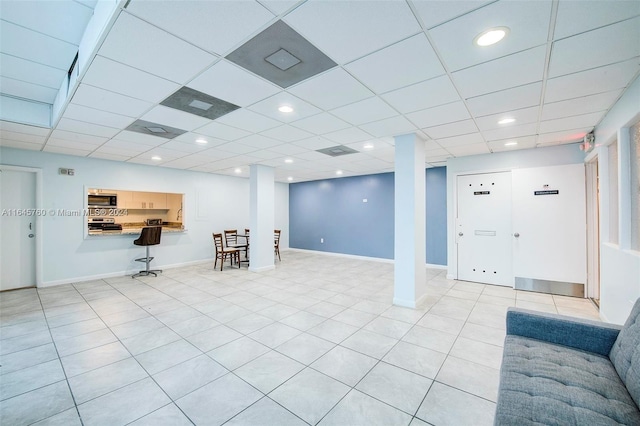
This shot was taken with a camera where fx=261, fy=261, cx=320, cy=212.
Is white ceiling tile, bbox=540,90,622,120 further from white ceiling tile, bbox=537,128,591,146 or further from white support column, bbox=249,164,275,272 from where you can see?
white support column, bbox=249,164,275,272

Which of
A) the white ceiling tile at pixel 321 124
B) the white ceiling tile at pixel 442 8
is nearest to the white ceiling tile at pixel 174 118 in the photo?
the white ceiling tile at pixel 321 124

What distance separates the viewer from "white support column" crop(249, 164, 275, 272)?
645 centimetres

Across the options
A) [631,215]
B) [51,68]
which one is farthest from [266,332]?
[631,215]

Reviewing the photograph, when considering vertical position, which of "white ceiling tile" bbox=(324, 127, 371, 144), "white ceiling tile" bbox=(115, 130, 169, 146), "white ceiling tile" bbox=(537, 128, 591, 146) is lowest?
"white ceiling tile" bbox=(537, 128, 591, 146)

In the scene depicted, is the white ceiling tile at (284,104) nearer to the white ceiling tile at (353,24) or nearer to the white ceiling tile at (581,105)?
the white ceiling tile at (353,24)

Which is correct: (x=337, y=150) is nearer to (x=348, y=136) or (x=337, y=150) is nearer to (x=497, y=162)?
(x=348, y=136)

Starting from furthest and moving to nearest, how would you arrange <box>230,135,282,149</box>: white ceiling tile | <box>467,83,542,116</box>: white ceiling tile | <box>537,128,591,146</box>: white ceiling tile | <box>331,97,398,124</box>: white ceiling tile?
<box>230,135,282,149</box>: white ceiling tile < <box>537,128,591,146</box>: white ceiling tile < <box>331,97,398,124</box>: white ceiling tile < <box>467,83,542,116</box>: white ceiling tile

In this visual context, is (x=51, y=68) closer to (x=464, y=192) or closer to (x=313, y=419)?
(x=313, y=419)

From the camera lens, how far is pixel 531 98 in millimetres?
2799

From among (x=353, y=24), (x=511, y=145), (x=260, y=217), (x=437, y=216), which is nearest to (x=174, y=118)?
(x=353, y=24)

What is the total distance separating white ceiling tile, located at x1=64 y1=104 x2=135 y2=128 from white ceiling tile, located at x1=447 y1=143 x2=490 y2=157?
5261 mm

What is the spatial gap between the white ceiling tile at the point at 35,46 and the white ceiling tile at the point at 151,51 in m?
0.74

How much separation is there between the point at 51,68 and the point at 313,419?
163 inches

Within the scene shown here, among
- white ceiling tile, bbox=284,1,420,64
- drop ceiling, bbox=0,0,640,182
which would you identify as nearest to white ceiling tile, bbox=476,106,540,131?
drop ceiling, bbox=0,0,640,182
